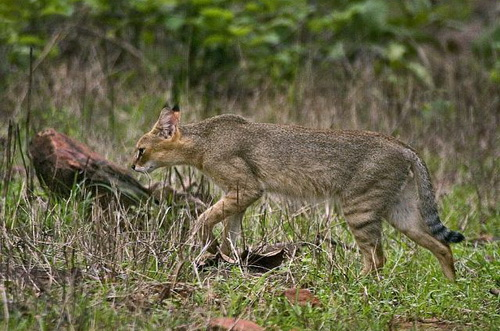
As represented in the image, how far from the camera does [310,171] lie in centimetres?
866

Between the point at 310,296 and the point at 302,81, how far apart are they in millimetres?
7018

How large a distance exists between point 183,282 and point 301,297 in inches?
32.7

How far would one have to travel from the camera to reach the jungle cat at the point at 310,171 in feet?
27.3

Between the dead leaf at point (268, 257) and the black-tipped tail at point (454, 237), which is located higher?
the dead leaf at point (268, 257)

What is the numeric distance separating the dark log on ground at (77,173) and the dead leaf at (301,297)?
8.41 feet

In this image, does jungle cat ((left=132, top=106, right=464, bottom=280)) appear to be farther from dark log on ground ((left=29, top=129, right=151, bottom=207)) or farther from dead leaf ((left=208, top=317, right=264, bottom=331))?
dead leaf ((left=208, top=317, right=264, bottom=331))

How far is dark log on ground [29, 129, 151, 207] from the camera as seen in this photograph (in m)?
9.02

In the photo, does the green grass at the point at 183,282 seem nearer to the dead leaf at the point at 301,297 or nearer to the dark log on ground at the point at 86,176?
the dead leaf at the point at 301,297

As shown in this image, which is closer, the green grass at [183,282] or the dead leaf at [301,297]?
the green grass at [183,282]

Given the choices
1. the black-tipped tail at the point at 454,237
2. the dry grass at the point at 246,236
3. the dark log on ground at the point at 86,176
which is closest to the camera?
the dry grass at the point at 246,236

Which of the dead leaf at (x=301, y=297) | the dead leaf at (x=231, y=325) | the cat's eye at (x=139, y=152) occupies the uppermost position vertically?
the dead leaf at (x=231, y=325)

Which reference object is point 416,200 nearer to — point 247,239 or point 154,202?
point 247,239

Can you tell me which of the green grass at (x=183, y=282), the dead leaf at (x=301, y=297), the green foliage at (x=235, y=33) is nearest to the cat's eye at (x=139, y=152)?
the green grass at (x=183, y=282)

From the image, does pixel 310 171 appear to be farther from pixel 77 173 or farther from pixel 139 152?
pixel 77 173
